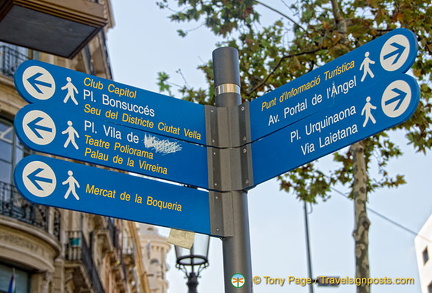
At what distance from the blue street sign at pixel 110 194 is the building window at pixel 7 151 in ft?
50.7

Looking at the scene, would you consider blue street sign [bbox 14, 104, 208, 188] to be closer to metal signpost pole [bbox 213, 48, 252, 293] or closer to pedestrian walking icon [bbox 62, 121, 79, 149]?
pedestrian walking icon [bbox 62, 121, 79, 149]

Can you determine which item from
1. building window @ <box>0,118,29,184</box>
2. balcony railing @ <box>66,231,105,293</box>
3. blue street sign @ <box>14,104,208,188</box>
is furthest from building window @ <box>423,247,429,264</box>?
blue street sign @ <box>14,104,208,188</box>

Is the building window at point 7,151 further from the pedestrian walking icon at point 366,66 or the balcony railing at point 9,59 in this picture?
the pedestrian walking icon at point 366,66

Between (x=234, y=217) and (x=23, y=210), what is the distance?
1604 centimetres

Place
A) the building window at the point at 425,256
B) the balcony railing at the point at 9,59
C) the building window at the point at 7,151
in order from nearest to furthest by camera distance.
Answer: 1. the building window at the point at 7,151
2. the balcony railing at the point at 9,59
3. the building window at the point at 425,256

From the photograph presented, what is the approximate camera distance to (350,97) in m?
5.02

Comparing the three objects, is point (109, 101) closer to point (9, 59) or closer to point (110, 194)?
point (110, 194)

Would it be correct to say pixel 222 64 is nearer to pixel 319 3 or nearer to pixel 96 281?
pixel 319 3

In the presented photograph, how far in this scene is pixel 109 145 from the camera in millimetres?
5090

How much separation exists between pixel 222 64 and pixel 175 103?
1.39 ft

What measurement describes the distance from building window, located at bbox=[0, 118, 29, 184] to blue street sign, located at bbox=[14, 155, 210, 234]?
50.7 feet

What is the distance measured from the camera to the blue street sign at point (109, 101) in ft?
16.4

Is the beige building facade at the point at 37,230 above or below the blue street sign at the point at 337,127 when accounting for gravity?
above

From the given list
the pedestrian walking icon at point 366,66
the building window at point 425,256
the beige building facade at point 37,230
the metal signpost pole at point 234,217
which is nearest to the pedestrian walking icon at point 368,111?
the pedestrian walking icon at point 366,66
